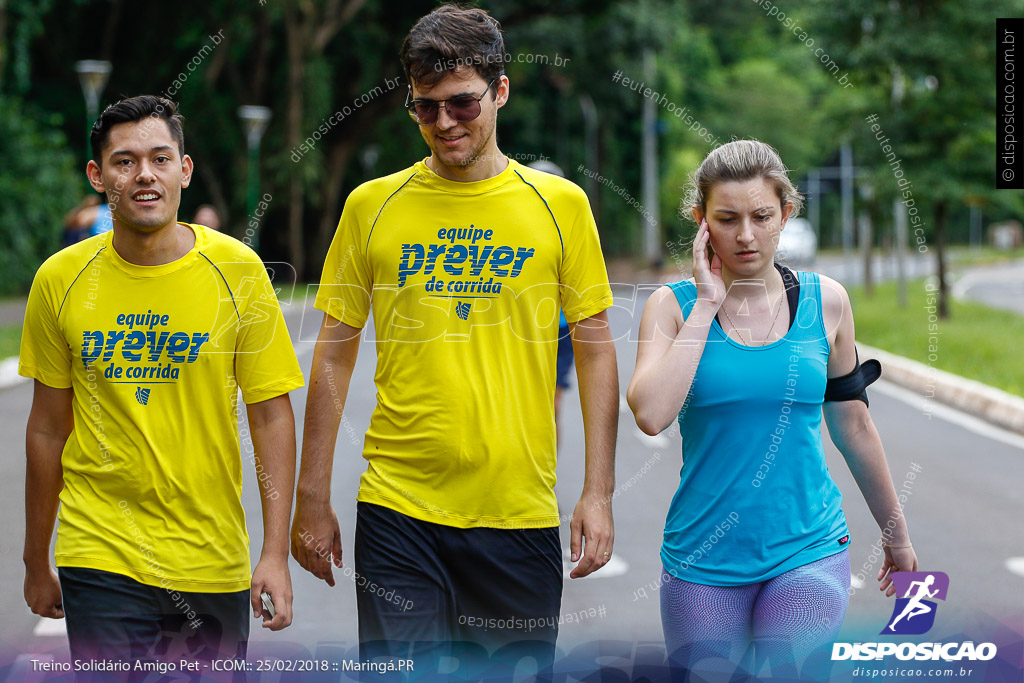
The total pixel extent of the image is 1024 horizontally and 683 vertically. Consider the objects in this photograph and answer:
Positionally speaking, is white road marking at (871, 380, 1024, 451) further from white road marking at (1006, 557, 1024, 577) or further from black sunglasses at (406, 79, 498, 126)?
black sunglasses at (406, 79, 498, 126)

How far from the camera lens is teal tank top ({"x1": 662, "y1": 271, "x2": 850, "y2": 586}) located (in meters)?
2.90

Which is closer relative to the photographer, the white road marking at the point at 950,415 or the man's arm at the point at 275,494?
the man's arm at the point at 275,494

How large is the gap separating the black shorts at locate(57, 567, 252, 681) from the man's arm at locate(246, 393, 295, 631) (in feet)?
0.41

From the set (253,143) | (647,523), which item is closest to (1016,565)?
(647,523)

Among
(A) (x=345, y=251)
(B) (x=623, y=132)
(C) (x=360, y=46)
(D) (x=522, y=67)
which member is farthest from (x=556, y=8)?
(A) (x=345, y=251)

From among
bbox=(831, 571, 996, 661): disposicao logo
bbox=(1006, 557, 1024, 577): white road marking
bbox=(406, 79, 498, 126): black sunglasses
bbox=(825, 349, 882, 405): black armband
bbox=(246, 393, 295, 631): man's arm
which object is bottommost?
bbox=(1006, 557, 1024, 577): white road marking

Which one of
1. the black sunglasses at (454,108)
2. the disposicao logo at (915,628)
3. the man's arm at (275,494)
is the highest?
the black sunglasses at (454,108)

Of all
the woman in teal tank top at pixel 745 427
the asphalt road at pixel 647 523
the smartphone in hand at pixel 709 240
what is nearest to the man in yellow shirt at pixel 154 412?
the asphalt road at pixel 647 523

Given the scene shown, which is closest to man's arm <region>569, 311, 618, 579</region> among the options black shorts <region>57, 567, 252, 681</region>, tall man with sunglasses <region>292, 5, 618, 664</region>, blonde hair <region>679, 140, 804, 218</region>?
tall man with sunglasses <region>292, 5, 618, 664</region>

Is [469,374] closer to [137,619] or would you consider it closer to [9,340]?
[137,619]

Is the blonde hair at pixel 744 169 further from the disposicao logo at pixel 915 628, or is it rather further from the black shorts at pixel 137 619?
the black shorts at pixel 137 619

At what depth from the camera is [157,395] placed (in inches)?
A: 120

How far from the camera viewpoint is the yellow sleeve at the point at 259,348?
314 cm

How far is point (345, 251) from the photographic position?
129 inches
